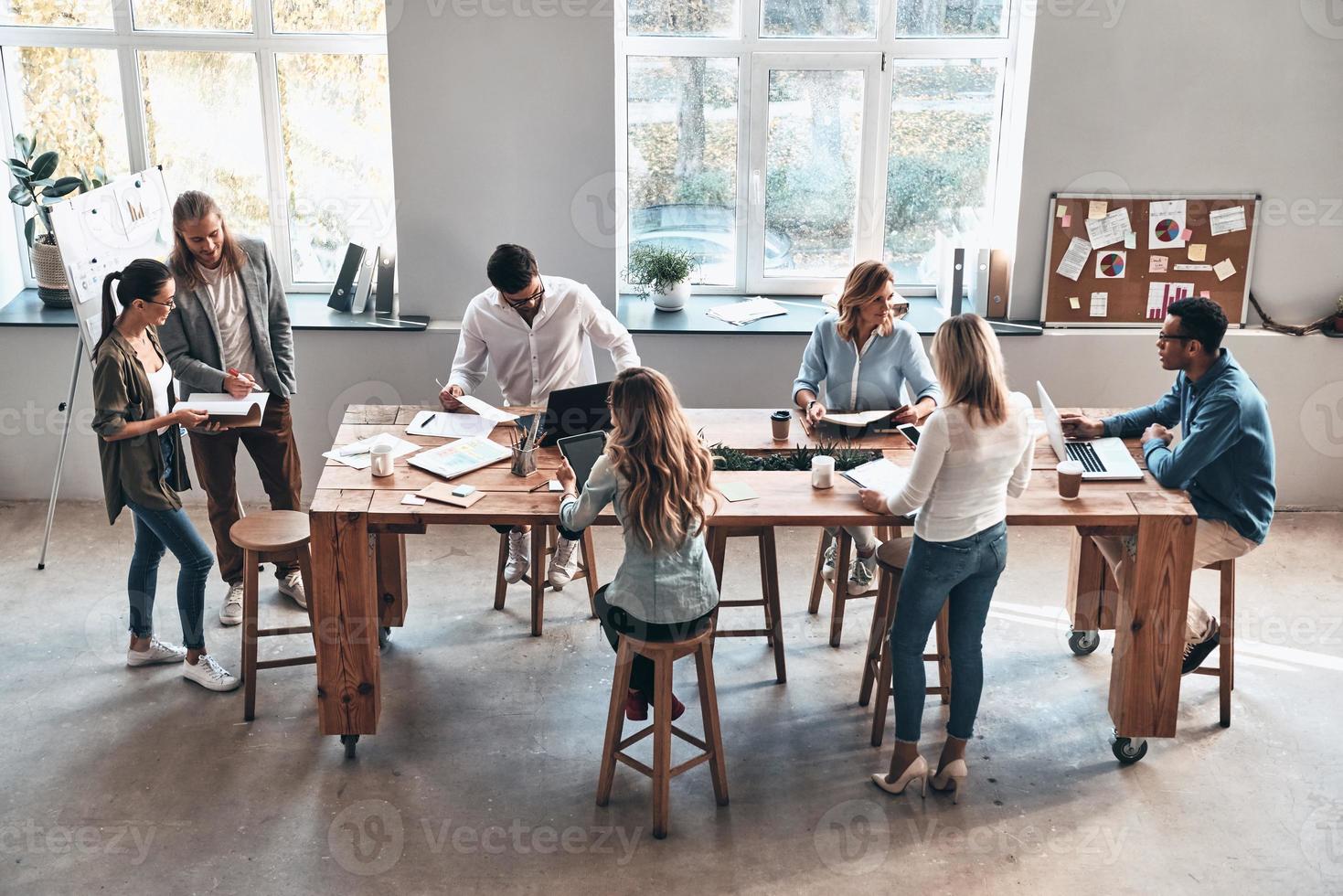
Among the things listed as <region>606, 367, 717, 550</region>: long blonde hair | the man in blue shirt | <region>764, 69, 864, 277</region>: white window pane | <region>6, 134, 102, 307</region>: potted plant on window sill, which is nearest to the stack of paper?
<region>764, 69, 864, 277</region>: white window pane

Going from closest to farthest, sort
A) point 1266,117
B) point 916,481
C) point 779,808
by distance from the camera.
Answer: point 916,481
point 779,808
point 1266,117

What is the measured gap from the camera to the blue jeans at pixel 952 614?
346 cm

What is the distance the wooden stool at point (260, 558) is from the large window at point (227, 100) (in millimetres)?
1916

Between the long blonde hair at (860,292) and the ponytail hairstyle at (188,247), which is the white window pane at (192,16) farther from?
the long blonde hair at (860,292)

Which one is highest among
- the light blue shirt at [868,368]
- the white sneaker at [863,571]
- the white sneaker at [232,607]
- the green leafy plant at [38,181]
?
the green leafy plant at [38,181]

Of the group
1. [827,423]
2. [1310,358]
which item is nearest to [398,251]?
[827,423]

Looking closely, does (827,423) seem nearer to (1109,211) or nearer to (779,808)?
(779,808)

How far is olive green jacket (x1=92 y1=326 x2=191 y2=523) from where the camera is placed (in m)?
3.92

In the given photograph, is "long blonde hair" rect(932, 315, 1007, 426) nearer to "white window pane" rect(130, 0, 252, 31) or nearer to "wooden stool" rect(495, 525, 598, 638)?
"wooden stool" rect(495, 525, 598, 638)

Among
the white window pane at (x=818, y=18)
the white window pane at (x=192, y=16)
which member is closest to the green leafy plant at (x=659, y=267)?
the white window pane at (x=818, y=18)

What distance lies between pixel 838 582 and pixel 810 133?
2.36m

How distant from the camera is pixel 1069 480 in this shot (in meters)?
3.75

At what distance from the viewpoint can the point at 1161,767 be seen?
394 cm

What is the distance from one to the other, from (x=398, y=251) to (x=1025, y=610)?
10.3 ft
